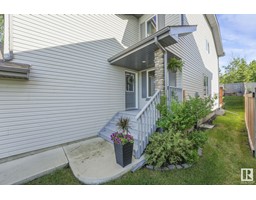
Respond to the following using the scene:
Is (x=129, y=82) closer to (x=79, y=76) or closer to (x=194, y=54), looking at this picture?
(x=79, y=76)

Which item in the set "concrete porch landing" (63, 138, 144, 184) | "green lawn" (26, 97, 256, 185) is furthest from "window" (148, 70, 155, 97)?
"green lawn" (26, 97, 256, 185)

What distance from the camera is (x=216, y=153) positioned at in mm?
4199

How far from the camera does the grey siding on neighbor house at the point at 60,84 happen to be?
4.03m

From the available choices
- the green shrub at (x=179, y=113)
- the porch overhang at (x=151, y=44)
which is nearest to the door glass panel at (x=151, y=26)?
the porch overhang at (x=151, y=44)

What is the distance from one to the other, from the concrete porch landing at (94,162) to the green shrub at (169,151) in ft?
1.07

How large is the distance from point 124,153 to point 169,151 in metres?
1.12

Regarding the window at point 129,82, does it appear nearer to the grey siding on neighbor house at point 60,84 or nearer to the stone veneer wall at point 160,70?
the grey siding on neighbor house at point 60,84

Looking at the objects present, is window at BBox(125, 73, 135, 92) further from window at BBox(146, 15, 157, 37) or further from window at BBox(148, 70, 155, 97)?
window at BBox(146, 15, 157, 37)

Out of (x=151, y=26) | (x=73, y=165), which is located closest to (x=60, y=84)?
(x=73, y=165)

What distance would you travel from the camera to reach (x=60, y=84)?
4.89 metres

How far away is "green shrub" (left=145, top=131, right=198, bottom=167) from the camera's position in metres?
3.46

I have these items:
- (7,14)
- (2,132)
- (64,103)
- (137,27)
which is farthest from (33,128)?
(137,27)
